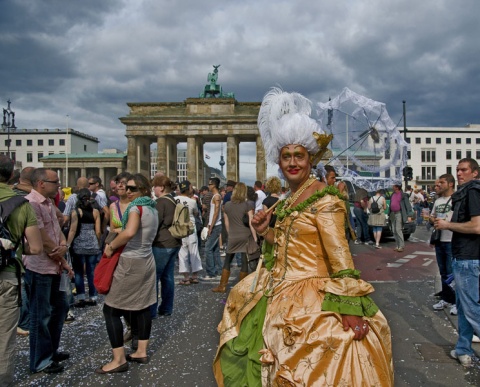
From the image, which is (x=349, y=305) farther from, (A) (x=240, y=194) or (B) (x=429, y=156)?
(B) (x=429, y=156)

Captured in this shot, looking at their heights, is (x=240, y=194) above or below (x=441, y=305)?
above

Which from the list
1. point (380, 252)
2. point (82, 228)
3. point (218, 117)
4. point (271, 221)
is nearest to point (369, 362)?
point (271, 221)

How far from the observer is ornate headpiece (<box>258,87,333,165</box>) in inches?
103

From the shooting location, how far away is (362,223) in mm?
14867

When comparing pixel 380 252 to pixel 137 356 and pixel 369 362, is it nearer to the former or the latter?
pixel 137 356

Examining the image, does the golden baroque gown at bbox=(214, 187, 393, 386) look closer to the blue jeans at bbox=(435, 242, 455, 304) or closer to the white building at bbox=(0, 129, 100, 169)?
the blue jeans at bbox=(435, 242, 455, 304)

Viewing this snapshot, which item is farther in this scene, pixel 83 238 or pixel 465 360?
pixel 83 238

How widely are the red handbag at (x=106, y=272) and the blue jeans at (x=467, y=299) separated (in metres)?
3.49

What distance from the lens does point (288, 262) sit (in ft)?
8.28

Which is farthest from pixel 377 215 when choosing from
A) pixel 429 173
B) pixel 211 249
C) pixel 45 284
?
pixel 429 173

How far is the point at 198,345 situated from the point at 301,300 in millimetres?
3199

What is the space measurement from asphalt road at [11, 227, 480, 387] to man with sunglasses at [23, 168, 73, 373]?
0.21 metres

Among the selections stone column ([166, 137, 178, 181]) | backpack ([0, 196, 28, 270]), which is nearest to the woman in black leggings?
backpack ([0, 196, 28, 270])

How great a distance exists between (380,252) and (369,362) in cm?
1132
